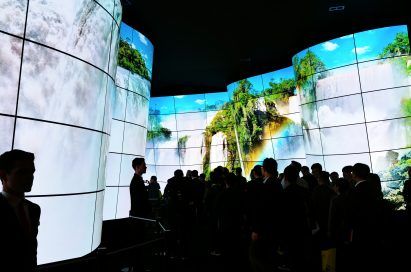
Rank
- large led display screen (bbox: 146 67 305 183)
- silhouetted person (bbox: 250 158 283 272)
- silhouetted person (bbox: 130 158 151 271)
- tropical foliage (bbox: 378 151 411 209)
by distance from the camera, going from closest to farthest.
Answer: silhouetted person (bbox: 250 158 283 272) → silhouetted person (bbox: 130 158 151 271) → tropical foliage (bbox: 378 151 411 209) → large led display screen (bbox: 146 67 305 183)

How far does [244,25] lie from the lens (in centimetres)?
1139

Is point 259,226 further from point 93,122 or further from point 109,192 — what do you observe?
point 109,192

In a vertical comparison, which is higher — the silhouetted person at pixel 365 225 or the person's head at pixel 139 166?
the person's head at pixel 139 166

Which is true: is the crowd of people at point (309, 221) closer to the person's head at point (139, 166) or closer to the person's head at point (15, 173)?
the person's head at point (139, 166)

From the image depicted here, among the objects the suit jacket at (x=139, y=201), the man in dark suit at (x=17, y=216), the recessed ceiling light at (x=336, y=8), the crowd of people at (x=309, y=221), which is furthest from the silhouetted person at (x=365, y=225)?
the recessed ceiling light at (x=336, y=8)

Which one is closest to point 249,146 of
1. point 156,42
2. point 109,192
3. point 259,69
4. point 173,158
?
point 259,69

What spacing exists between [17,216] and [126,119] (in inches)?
342

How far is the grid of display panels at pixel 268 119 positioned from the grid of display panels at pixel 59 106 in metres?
13.4

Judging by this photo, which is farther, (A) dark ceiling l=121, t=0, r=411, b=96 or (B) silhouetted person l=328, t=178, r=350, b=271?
(A) dark ceiling l=121, t=0, r=411, b=96

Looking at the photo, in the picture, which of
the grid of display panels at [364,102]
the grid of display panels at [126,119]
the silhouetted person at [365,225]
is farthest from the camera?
the grid of display panels at [364,102]

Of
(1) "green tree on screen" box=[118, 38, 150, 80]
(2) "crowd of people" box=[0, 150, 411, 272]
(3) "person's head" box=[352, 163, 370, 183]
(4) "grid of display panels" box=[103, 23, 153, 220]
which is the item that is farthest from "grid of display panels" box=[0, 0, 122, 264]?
(3) "person's head" box=[352, 163, 370, 183]

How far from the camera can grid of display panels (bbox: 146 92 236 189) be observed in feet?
71.8

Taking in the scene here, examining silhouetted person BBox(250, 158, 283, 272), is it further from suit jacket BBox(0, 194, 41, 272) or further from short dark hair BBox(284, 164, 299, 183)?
suit jacket BBox(0, 194, 41, 272)

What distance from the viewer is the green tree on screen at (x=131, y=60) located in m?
10.3
